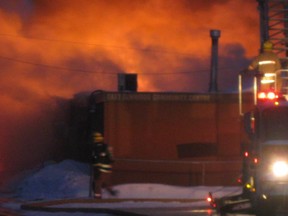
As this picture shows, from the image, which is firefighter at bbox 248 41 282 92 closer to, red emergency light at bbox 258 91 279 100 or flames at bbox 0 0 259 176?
red emergency light at bbox 258 91 279 100

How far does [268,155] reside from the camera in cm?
1135

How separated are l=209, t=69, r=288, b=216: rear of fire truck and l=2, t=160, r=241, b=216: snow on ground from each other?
14.7 feet

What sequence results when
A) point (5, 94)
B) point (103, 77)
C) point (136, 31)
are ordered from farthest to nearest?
point (136, 31) < point (103, 77) < point (5, 94)

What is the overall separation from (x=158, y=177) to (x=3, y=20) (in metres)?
11.2

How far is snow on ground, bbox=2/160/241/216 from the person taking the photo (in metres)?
16.3

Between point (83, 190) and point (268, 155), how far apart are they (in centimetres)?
820

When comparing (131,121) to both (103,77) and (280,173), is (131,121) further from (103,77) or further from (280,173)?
(280,173)

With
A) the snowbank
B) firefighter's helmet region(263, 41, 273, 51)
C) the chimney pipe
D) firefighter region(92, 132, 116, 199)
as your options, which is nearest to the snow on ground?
the snowbank

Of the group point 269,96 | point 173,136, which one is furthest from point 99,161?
point 269,96

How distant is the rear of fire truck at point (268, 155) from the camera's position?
11203mm

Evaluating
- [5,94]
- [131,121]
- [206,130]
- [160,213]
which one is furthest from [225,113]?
[5,94]

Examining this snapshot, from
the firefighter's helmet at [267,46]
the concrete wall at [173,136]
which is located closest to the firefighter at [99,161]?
the concrete wall at [173,136]

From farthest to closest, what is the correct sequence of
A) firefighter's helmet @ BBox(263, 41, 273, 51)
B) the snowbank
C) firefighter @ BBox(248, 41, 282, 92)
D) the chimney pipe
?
the chimney pipe < the snowbank < firefighter's helmet @ BBox(263, 41, 273, 51) < firefighter @ BBox(248, 41, 282, 92)

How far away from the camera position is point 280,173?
1124 cm
